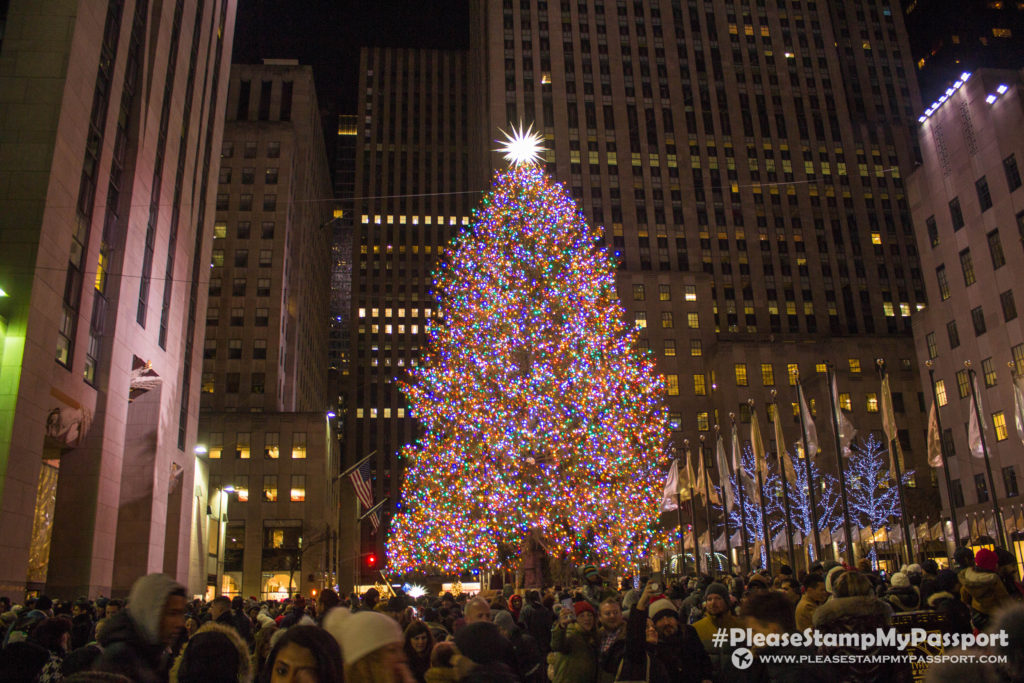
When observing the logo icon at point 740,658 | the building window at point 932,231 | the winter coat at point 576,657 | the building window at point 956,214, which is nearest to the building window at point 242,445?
the building window at point 932,231

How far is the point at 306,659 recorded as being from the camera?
352 centimetres

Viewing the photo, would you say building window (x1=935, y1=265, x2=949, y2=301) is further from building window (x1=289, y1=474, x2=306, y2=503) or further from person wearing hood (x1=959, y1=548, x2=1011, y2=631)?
building window (x1=289, y1=474, x2=306, y2=503)

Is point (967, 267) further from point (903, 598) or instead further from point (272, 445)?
point (272, 445)

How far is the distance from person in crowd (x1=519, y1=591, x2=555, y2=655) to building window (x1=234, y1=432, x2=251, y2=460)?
60998 millimetres

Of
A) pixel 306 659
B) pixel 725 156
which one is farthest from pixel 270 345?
pixel 306 659

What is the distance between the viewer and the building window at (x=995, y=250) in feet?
137

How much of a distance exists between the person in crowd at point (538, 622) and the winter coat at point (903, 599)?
5.18 m

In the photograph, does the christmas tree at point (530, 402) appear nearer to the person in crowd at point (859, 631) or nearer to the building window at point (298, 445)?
the person in crowd at point (859, 631)

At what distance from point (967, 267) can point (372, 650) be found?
4932 cm

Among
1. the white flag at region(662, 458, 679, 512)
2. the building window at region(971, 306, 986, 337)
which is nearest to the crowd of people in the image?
the white flag at region(662, 458, 679, 512)

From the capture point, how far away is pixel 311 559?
66750 millimetres

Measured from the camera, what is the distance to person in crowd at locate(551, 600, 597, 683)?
7711 millimetres

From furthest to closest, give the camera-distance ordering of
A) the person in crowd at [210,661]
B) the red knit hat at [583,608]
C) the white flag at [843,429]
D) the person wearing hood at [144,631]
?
1. the white flag at [843,429]
2. the red knit hat at [583,608]
3. the person wearing hood at [144,631]
4. the person in crowd at [210,661]

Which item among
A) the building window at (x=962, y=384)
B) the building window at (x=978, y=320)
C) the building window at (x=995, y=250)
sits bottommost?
the building window at (x=962, y=384)
